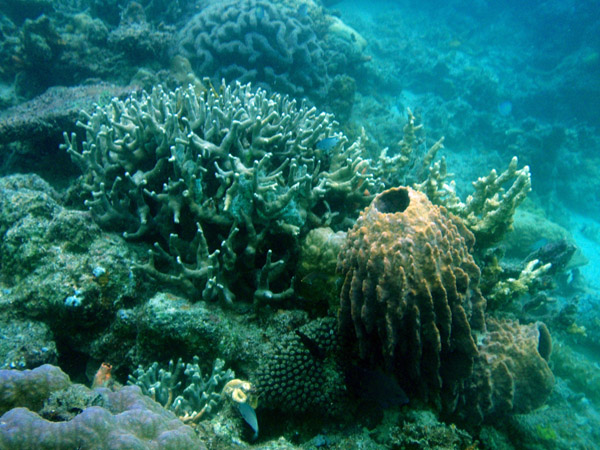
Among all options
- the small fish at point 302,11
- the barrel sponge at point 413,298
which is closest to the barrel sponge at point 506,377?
the barrel sponge at point 413,298

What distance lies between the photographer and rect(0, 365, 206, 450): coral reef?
1779 millimetres

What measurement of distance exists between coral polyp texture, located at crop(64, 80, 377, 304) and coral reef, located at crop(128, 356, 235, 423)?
0.64 meters

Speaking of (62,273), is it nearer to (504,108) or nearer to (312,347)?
(312,347)

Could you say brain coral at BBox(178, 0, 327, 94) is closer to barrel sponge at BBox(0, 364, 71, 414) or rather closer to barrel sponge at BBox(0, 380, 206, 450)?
barrel sponge at BBox(0, 364, 71, 414)

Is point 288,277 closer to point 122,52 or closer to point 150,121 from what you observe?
point 150,121

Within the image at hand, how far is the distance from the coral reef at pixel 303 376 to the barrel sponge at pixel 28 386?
1.45 metres

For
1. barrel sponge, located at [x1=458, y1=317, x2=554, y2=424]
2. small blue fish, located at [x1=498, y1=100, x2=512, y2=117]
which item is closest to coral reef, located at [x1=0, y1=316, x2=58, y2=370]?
barrel sponge, located at [x1=458, y1=317, x2=554, y2=424]

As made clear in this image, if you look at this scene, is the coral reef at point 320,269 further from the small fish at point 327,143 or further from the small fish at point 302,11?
the small fish at point 302,11

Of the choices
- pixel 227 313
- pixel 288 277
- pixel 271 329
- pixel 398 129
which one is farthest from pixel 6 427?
pixel 398 129

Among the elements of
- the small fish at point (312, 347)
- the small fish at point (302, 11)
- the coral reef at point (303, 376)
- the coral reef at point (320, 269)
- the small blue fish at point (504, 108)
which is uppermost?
the small blue fish at point (504, 108)

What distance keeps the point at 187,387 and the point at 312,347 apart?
1150 mm

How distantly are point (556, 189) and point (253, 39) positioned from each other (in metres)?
14.6

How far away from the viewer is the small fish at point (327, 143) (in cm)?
393

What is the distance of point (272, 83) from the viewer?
28.5 feet
